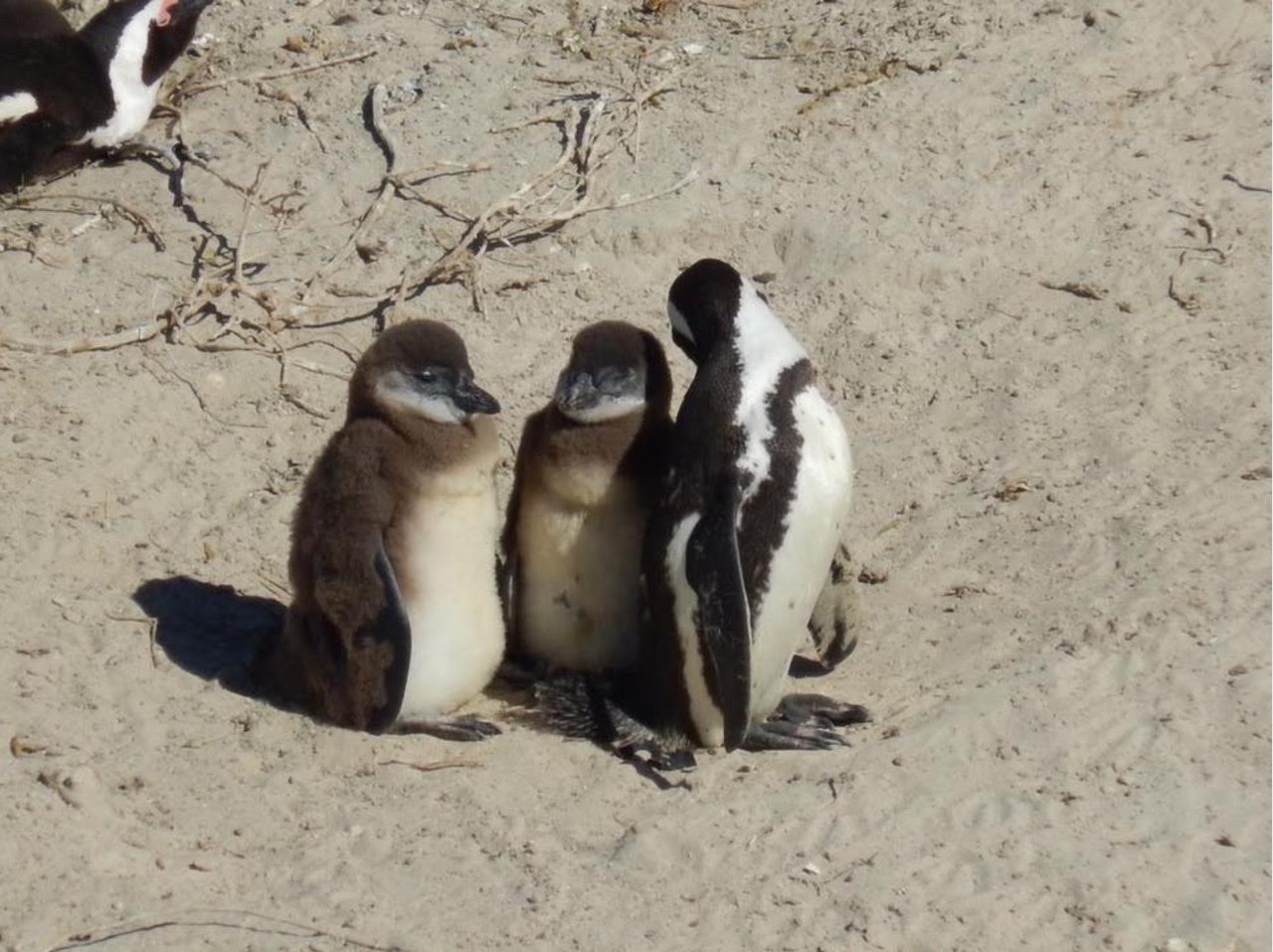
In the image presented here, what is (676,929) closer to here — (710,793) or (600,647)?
(710,793)

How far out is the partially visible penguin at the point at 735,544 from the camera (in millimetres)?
4961

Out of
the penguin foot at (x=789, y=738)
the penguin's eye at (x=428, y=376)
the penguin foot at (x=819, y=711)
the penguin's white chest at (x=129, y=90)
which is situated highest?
the penguin's eye at (x=428, y=376)

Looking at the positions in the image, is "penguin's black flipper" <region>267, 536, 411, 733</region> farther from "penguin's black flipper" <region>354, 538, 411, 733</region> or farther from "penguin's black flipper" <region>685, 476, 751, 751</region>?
"penguin's black flipper" <region>685, 476, 751, 751</region>

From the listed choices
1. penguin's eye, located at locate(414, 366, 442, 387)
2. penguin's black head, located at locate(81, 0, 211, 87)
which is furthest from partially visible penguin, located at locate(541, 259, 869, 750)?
penguin's black head, located at locate(81, 0, 211, 87)

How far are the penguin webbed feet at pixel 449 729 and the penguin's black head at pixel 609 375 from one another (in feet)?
2.68

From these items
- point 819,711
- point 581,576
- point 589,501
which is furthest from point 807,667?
point 589,501

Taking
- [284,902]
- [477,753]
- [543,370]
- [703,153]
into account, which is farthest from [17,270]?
[284,902]

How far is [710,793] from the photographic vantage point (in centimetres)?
481

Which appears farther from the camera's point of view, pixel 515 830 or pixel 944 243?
pixel 944 243

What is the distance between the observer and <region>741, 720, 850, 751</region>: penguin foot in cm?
509

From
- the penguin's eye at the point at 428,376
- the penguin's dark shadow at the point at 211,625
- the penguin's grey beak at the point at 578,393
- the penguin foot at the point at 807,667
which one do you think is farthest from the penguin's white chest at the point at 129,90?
the penguin foot at the point at 807,667

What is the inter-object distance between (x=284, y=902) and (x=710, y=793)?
105 centimetres

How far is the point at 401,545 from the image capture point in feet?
16.1

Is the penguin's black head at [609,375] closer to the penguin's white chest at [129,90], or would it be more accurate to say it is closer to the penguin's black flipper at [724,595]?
the penguin's black flipper at [724,595]
